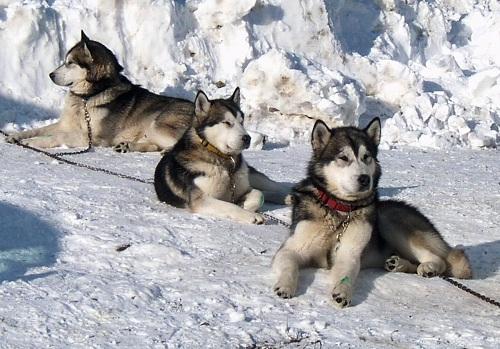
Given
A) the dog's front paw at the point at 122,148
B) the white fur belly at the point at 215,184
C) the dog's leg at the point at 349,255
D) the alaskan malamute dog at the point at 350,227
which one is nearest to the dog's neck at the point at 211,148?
the white fur belly at the point at 215,184

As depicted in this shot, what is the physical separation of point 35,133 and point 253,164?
2428mm

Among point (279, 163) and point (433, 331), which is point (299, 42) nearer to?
point (279, 163)

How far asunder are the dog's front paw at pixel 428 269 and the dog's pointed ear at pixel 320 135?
3.10ft

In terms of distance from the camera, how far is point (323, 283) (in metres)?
4.88

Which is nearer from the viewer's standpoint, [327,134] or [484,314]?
[484,314]

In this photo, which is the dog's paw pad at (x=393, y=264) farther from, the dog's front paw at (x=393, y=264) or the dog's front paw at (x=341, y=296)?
the dog's front paw at (x=341, y=296)

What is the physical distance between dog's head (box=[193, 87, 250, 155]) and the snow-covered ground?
0.66 meters

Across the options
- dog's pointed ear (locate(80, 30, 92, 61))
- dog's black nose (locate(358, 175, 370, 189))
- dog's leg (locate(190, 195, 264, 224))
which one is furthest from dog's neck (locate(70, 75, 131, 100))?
dog's black nose (locate(358, 175, 370, 189))

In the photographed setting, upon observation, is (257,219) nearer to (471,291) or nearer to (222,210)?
(222,210)

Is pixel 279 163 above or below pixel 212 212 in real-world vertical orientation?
below

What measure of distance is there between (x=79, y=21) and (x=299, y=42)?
3.67 m

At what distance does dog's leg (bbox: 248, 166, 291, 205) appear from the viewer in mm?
7445

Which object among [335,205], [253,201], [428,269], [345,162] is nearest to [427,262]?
[428,269]

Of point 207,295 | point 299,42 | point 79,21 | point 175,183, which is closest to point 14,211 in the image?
point 175,183
